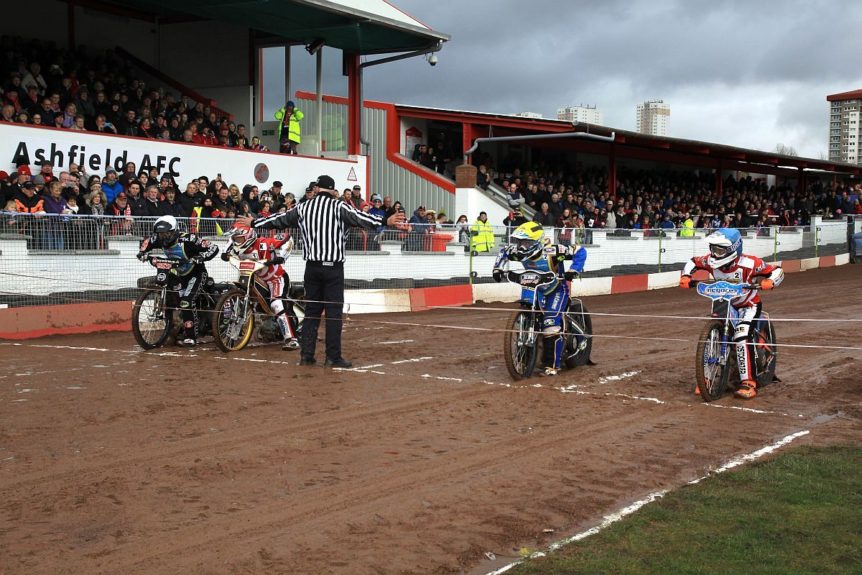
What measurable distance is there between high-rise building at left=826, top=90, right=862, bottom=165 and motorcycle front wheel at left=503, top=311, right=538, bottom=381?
70512 mm

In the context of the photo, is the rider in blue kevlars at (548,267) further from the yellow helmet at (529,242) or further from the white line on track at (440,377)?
the white line on track at (440,377)

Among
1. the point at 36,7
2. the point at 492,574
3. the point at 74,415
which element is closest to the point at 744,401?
the point at 492,574

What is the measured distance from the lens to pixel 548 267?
37.7 ft

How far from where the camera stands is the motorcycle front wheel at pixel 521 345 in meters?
11.0

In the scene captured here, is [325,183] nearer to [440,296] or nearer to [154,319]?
[154,319]

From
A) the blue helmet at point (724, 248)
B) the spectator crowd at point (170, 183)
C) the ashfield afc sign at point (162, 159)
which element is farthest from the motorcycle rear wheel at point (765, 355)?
the ashfield afc sign at point (162, 159)

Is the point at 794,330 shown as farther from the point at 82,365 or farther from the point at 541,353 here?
the point at 82,365

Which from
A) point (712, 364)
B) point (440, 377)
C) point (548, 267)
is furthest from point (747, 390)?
point (440, 377)

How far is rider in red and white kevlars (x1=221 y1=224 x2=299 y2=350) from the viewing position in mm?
13250

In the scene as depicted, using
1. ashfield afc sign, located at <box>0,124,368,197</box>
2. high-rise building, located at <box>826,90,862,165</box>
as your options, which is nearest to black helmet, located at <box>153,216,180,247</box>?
→ ashfield afc sign, located at <box>0,124,368,197</box>

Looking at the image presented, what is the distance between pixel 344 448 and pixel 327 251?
14.2 feet

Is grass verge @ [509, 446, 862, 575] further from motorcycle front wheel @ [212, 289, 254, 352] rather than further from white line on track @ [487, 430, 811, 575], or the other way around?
motorcycle front wheel @ [212, 289, 254, 352]

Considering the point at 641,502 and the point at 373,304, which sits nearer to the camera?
the point at 641,502

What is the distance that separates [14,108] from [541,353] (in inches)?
510
